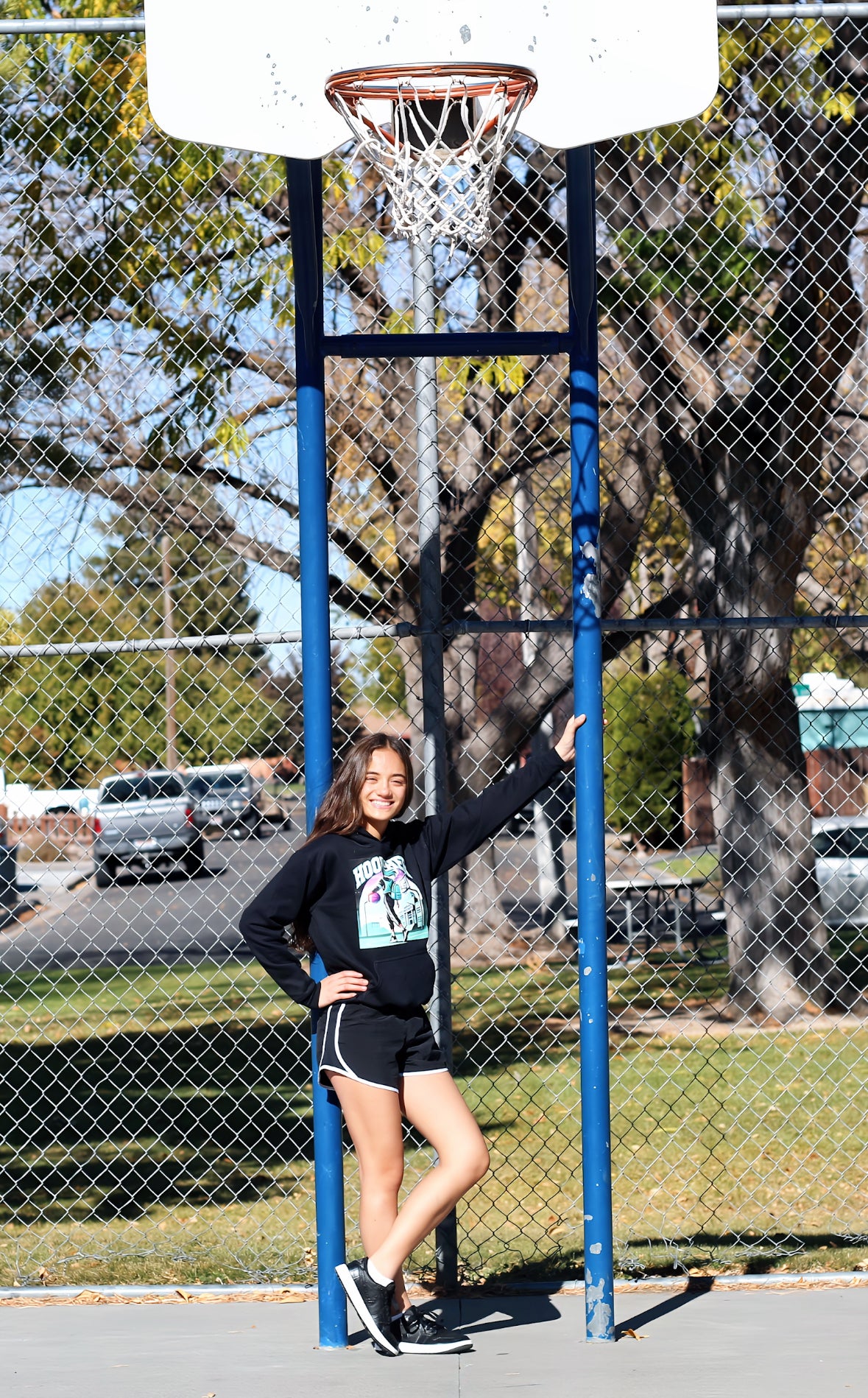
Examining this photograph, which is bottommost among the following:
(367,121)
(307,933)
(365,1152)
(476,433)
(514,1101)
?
(514,1101)

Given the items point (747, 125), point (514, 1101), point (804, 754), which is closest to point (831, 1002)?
point (804, 754)

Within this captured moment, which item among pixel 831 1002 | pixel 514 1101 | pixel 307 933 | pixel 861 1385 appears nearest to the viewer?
pixel 861 1385

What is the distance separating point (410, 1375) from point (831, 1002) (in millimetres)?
7425

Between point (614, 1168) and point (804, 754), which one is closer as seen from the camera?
point (614, 1168)

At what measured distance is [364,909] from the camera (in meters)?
3.97

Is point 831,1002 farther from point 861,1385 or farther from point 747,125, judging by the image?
point 861,1385

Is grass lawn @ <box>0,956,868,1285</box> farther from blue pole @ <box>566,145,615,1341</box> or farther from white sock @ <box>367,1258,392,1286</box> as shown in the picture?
white sock @ <box>367,1258,392,1286</box>

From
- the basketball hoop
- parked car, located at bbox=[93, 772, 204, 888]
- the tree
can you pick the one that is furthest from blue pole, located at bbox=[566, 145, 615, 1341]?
the tree

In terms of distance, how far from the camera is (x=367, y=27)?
378cm

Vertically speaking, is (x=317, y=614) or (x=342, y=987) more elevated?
(x=317, y=614)

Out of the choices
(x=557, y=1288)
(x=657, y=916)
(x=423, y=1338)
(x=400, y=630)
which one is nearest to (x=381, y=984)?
(x=423, y=1338)

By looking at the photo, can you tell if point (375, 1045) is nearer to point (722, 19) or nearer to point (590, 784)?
point (590, 784)

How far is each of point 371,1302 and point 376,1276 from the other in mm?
86

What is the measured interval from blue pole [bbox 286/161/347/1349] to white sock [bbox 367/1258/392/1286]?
21 cm
